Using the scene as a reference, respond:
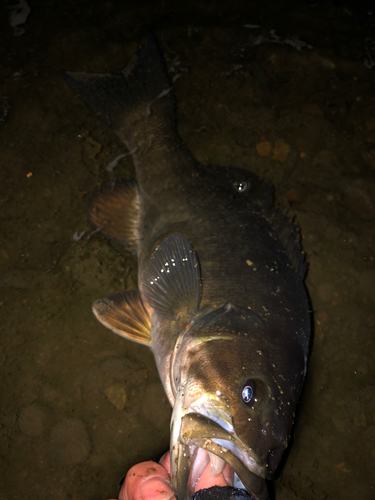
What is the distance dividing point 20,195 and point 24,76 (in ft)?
4.15

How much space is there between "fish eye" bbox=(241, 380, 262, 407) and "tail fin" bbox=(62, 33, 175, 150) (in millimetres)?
2326

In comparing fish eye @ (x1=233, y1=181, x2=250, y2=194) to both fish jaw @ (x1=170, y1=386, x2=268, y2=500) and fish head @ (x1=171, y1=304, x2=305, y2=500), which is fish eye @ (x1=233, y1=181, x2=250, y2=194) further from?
fish jaw @ (x1=170, y1=386, x2=268, y2=500)

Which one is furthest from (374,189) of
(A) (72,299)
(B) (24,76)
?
(B) (24,76)

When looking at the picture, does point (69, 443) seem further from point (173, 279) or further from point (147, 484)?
point (173, 279)

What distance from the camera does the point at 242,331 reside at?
84.6 inches

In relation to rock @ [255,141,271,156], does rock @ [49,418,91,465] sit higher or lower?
lower

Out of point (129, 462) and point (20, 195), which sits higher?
point (20, 195)

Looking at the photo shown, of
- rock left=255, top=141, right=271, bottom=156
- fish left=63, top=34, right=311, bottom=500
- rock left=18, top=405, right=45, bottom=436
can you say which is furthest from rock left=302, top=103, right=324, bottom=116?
rock left=18, top=405, right=45, bottom=436

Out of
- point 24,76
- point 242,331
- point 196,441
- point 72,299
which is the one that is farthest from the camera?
point 24,76

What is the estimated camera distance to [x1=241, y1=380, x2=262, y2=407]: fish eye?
188cm

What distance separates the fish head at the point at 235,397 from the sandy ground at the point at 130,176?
103 centimetres

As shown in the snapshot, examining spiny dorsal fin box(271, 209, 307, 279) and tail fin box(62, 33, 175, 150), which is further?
tail fin box(62, 33, 175, 150)

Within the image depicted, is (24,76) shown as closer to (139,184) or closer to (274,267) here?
(139,184)

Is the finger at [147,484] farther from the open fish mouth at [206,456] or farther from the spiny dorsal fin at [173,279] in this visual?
the spiny dorsal fin at [173,279]
